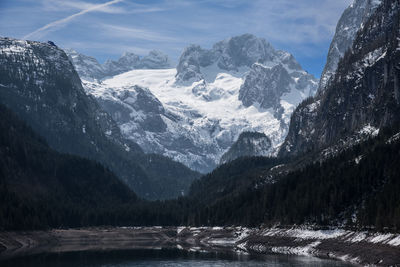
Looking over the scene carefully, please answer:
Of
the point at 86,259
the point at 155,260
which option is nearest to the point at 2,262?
the point at 86,259

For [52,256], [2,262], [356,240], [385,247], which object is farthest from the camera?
[52,256]

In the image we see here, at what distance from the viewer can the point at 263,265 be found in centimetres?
16600

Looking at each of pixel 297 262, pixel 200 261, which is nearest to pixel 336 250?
pixel 297 262

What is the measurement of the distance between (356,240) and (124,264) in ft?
198

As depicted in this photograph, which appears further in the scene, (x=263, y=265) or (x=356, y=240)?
(x=356, y=240)

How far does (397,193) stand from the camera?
185 meters

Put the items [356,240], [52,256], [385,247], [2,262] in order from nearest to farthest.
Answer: [385,247] → [2,262] → [356,240] → [52,256]

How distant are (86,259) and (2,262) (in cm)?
2661

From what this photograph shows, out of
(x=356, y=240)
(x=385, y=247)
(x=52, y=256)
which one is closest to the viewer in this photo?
(x=385, y=247)

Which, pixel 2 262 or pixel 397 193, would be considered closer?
pixel 2 262

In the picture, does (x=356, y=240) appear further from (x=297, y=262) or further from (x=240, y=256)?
(x=240, y=256)

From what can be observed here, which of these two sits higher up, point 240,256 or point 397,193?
point 397,193

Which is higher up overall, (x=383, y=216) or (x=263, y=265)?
(x=383, y=216)

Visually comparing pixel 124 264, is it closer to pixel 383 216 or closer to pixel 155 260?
pixel 155 260
